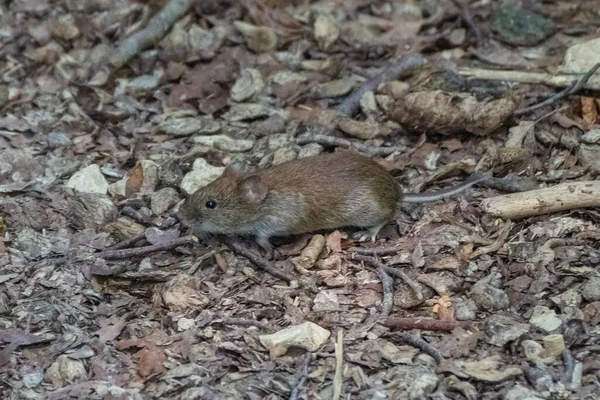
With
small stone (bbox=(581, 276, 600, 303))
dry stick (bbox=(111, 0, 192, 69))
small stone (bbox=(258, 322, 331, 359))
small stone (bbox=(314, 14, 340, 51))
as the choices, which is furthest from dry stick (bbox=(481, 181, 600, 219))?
dry stick (bbox=(111, 0, 192, 69))

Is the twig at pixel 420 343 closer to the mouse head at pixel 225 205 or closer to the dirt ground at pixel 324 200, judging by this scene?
the dirt ground at pixel 324 200

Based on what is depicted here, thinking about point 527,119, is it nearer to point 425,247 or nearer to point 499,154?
point 499,154

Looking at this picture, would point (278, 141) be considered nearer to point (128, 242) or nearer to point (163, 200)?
point (163, 200)

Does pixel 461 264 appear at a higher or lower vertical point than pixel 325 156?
lower

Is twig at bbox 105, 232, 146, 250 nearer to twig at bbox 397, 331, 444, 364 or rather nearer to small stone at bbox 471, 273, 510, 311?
twig at bbox 397, 331, 444, 364

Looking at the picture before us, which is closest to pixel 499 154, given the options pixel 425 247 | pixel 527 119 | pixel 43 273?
pixel 527 119

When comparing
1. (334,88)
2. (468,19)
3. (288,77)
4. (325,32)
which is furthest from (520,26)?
(288,77)
